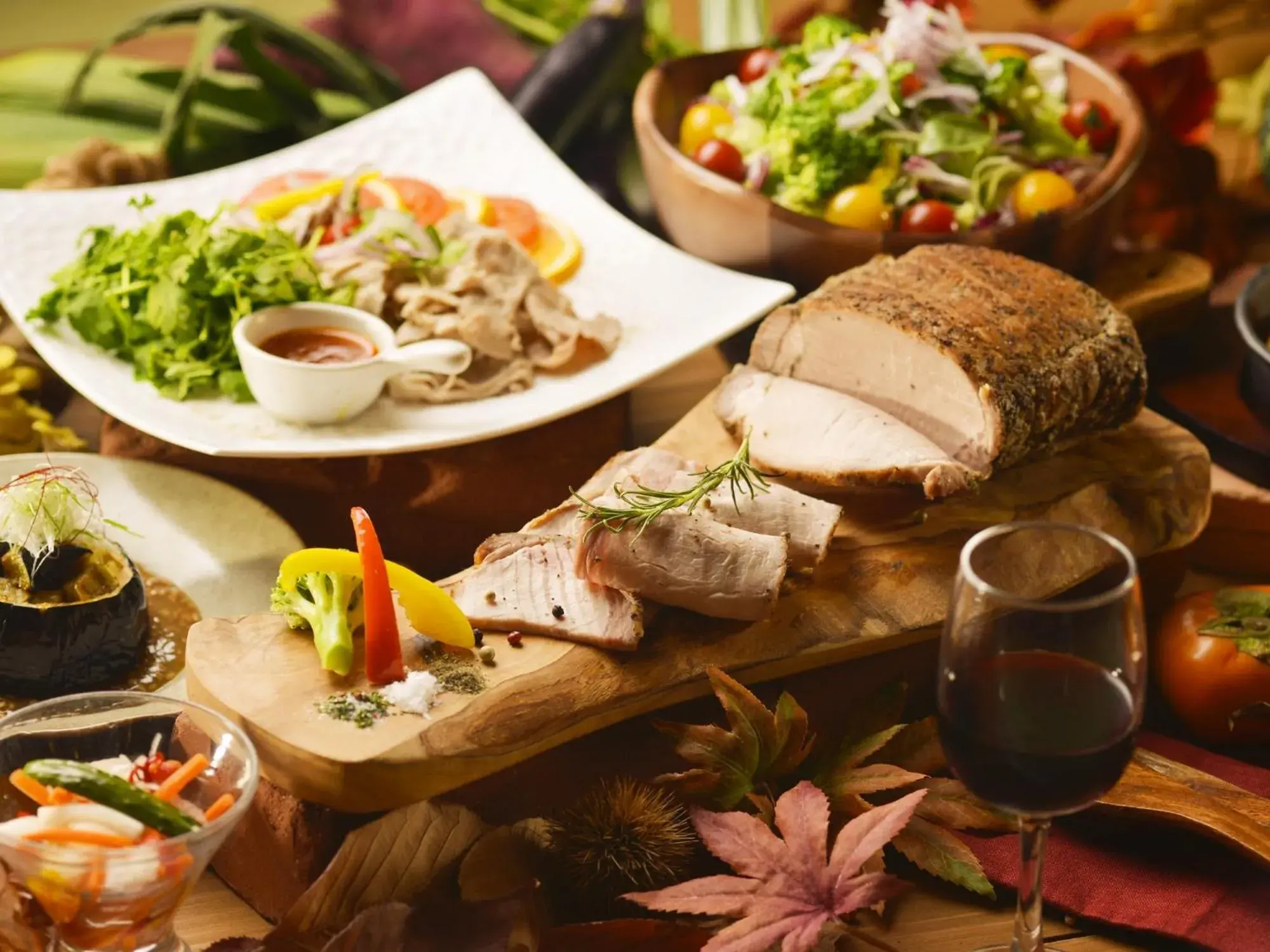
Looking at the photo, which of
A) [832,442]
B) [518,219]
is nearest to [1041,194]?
[832,442]

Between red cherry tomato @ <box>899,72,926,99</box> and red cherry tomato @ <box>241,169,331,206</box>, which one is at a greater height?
red cherry tomato @ <box>899,72,926,99</box>

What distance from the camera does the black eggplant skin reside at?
2320mm

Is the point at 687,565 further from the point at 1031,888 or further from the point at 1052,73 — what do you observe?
the point at 1052,73

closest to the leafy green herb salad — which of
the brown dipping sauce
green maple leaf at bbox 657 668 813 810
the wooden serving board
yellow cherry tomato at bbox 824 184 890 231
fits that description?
yellow cherry tomato at bbox 824 184 890 231

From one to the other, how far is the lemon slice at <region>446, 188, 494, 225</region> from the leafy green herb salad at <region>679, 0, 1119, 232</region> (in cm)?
54

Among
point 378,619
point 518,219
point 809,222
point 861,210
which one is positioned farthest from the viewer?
point 518,219

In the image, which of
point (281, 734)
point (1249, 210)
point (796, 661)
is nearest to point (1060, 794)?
point (796, 661)

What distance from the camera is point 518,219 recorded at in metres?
3.69

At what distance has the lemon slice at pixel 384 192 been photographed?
11.9 feet

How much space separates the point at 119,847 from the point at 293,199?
2243mm

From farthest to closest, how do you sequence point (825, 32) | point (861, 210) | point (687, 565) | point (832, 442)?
point (825, 32) < point (861, 210) < point (832, 442) < point (687, 565)

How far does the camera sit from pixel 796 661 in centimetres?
233

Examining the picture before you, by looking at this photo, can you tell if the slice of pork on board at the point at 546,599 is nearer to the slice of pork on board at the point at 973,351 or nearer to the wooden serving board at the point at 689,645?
the wooden serving board at the point at 689,645

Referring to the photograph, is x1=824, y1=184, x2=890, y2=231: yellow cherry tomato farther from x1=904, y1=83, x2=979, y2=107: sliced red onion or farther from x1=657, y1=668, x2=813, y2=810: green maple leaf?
x1=657, y1=668, x2=813, y2=810: green maple leaf
